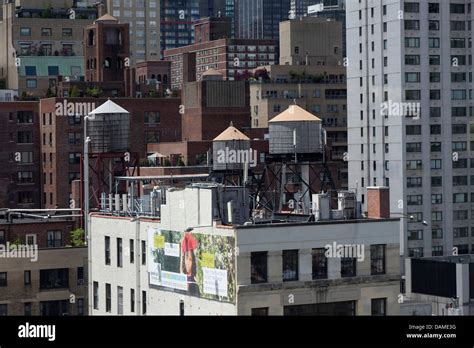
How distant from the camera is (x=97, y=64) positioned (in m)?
131

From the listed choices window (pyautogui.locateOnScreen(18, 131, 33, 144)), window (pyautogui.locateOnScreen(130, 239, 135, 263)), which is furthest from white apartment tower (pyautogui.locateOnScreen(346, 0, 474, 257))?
window (pyautogui.locateOnScreen(130, 239, 135, 263))

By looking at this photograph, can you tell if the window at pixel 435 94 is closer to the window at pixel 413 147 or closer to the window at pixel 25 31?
the window at pixel 413 147

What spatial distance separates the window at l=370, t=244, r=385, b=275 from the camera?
39522mm

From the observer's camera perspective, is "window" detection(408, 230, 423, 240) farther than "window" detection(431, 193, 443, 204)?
No

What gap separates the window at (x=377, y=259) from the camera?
3952cm

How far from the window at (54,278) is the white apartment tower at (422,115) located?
55.3 metres

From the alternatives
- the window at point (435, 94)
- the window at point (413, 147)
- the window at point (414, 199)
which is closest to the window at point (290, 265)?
the window at point (414, 199)

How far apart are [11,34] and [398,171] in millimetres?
50166

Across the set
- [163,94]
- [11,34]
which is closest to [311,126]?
[163,94]

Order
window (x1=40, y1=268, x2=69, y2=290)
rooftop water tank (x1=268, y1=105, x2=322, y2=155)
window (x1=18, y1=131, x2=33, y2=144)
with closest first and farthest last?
window (x1=40, y1=268, x2=69, y2=290) → rooftop water tank (x1=268, y1=105, x2=322, y2=155) → window (x1=18, y1=131, x2=33, y2=144)

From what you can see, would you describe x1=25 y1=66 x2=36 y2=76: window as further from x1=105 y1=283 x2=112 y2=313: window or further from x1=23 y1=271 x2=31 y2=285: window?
x1=105 y1=283 x2=112 y2=313: window

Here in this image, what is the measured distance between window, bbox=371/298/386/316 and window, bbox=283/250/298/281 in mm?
2987

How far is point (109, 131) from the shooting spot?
7556 centimetres

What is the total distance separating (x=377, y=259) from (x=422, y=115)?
79.4 m
